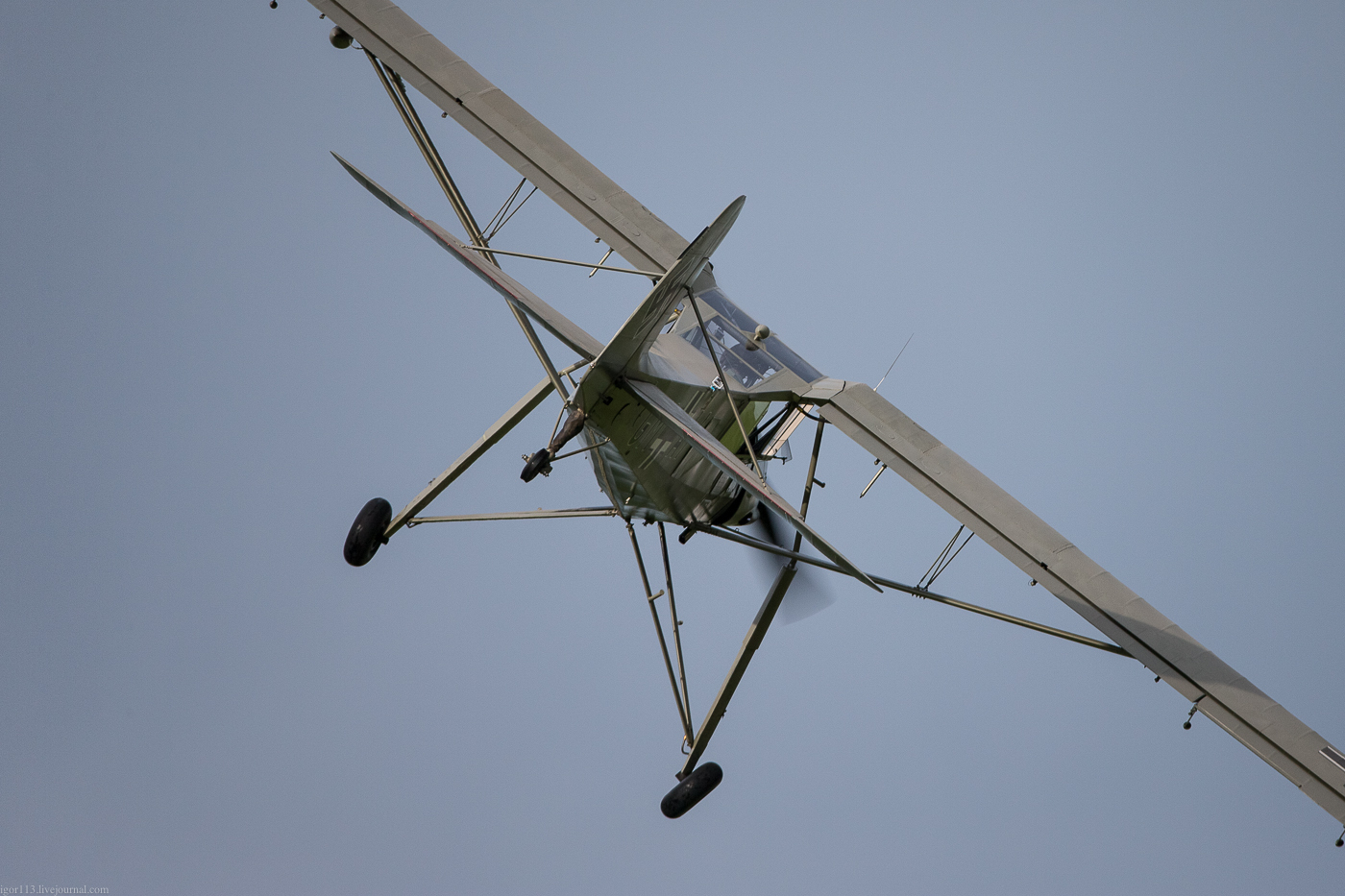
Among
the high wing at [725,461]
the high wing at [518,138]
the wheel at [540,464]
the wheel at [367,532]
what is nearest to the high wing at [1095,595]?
the high wing at [518,138]

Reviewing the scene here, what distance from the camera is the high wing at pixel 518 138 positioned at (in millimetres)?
17547

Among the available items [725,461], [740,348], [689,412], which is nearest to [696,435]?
[725,461]

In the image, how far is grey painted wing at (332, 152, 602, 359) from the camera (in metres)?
12.6

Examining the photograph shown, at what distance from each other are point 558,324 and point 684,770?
744 centimetres

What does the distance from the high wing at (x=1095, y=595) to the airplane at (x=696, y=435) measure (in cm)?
2

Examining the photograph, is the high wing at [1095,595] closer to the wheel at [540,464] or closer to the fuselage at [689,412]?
the fuselage at [689,412]

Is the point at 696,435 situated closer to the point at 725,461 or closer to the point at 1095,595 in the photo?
the point at 725,461

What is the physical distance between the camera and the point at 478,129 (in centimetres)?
1767

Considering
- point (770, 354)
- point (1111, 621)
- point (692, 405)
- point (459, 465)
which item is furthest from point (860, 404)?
point (459, 465)

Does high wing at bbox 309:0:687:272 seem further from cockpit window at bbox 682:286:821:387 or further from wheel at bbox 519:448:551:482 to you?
wheel at bbox 519:448:551:482

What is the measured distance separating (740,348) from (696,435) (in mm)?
4049

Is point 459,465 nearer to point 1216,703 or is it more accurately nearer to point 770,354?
point 770,354

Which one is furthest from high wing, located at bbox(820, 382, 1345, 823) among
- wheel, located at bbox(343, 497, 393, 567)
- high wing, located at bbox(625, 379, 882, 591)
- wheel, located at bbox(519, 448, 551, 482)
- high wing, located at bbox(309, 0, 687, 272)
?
wheel, located at bbox(343, 497, 393, 567)

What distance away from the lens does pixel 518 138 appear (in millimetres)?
17688
